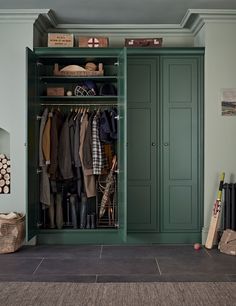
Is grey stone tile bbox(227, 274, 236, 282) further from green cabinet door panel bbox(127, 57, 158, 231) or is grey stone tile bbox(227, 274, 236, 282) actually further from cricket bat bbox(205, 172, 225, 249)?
green cabinet door panel bbox(127, 57, 158, 231)

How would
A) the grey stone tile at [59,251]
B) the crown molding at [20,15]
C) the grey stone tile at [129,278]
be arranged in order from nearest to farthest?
the grey stone tile at [129,278]
the grey stone tile at [59,251]
the crown molding at [20,15]

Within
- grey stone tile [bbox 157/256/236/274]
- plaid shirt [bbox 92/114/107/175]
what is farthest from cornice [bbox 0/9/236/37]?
grey stone tile [bbox 157/256/236/274]

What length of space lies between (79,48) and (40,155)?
138cm

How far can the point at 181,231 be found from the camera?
5305 mm

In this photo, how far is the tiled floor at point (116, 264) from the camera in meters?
3.98

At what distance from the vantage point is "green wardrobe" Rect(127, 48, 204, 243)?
530 centimetres

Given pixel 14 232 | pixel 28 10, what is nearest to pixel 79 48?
pixel 28 10

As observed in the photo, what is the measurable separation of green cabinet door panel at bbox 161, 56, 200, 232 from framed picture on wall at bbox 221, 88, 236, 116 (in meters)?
0.31

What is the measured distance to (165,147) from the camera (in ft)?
17.5

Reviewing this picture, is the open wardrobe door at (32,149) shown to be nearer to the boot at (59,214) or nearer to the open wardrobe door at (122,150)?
the boot at (59,214)

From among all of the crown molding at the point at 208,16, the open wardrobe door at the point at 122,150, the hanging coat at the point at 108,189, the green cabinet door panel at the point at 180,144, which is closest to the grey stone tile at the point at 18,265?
the open wardrobe door at the point at 122,150

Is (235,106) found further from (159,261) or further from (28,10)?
(28,10)

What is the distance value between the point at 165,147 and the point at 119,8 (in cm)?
173

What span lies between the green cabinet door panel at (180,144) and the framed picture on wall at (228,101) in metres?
0.31
